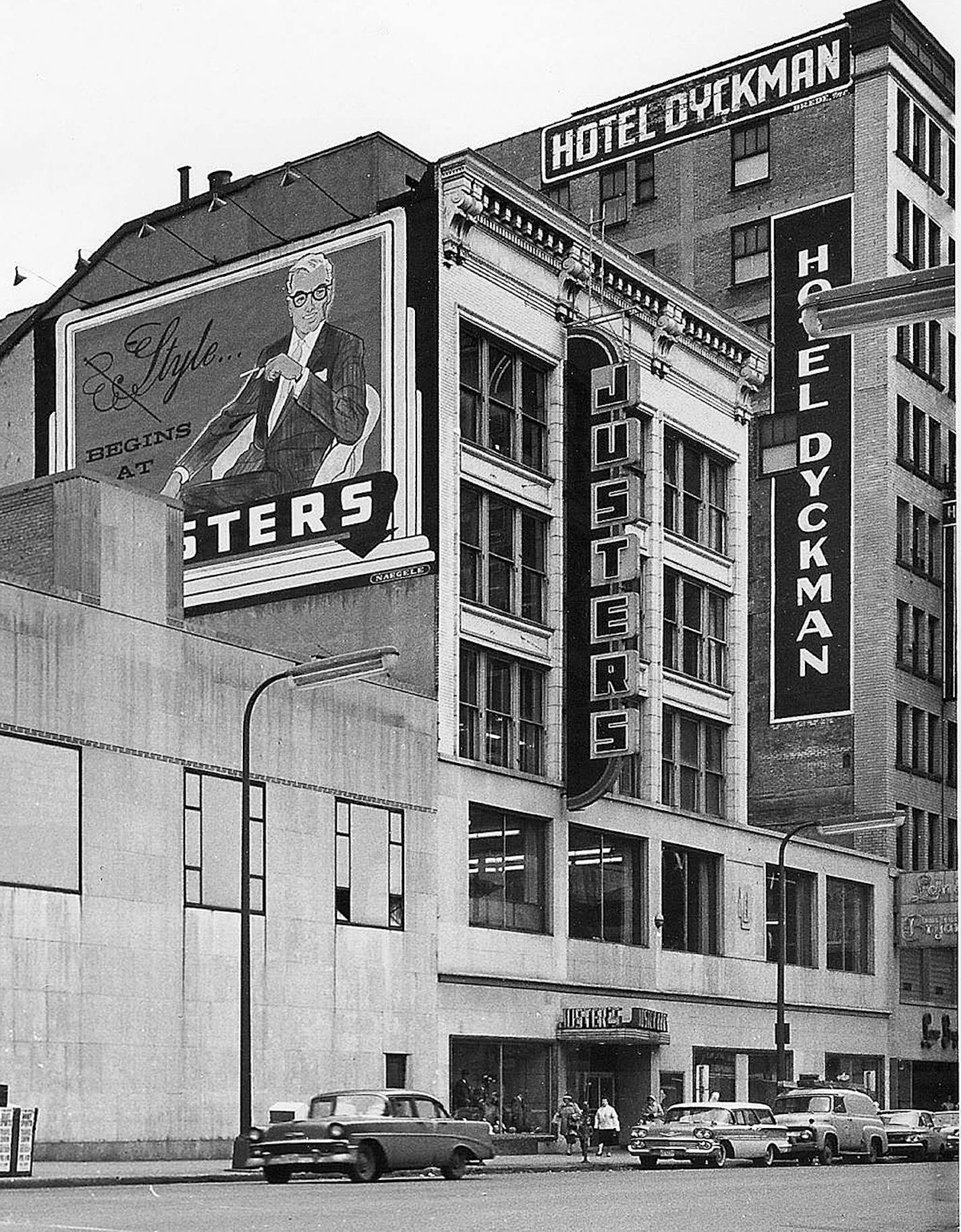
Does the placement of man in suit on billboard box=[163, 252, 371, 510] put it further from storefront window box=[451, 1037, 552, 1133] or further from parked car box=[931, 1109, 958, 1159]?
parked car box=[931, 1109, 958, 1159]

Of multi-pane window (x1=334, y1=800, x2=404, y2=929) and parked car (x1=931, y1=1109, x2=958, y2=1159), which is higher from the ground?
multi-pane window (x1=334, y1=800, x2=404, y2=929)

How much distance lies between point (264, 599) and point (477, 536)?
20.0 feet

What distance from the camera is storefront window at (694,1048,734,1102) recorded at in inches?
2309

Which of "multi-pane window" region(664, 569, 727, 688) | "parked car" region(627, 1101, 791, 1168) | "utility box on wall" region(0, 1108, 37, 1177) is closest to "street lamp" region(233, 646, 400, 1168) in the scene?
"utility box on wall" region(0, 1108, 37, 1177)

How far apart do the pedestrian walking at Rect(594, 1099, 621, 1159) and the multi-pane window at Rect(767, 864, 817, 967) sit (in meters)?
13.4

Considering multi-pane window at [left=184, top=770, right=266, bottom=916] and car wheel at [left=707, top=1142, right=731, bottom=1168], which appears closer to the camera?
car wheel at [left=707, top=1142, right=731, bottom=1168]

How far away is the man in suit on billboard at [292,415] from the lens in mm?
53938

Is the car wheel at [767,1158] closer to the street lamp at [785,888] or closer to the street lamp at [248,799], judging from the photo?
the street lamp at [785,888]

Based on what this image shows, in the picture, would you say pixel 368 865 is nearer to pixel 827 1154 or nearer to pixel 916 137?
pixel 827 1154

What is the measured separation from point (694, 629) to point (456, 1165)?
28862 mm

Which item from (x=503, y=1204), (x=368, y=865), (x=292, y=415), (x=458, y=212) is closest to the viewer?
(x=503, y=1204)

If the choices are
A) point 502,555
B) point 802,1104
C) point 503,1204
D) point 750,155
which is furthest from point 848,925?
point 503,1204

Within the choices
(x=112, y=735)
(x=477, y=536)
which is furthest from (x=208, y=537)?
(x=112, y=735)

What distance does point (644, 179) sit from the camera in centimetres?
7794
